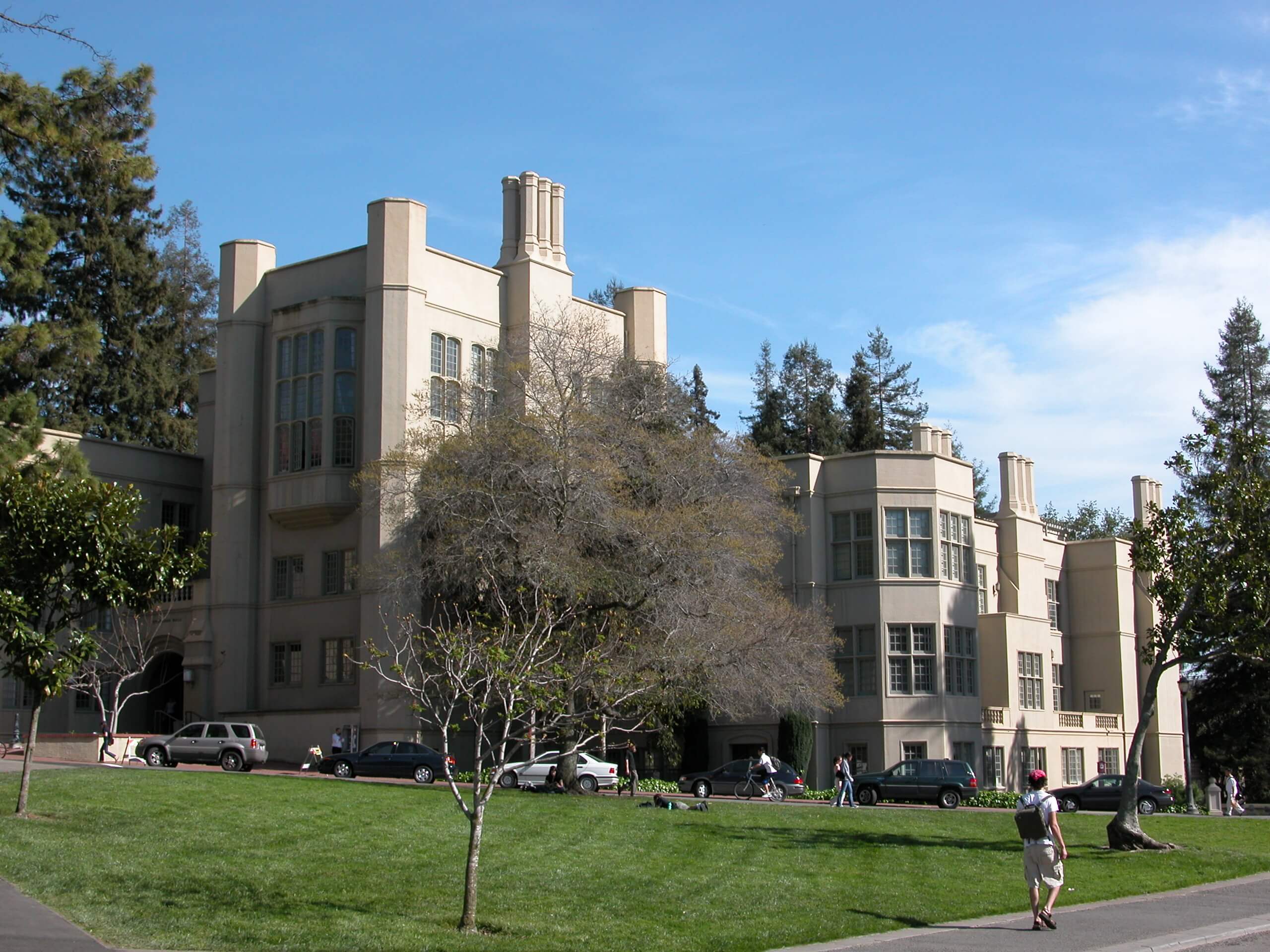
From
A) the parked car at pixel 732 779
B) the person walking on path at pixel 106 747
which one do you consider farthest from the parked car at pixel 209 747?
the parked car at pixel 732 779

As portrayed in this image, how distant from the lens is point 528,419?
3709 centimetres

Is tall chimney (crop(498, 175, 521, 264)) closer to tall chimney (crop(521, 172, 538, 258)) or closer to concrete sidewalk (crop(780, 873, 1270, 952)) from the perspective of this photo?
tall chimney (crop(521, 172, 538, 258))

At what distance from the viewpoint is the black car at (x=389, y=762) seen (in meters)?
38.5

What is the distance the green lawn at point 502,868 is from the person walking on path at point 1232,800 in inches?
661

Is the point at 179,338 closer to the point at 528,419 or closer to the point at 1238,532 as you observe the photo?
the point at 528,419

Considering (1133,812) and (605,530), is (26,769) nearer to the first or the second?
(605,530)

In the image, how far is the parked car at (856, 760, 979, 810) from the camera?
3878cm

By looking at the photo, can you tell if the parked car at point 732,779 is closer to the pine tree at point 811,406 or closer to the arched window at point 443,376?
the arched window at point 443,376

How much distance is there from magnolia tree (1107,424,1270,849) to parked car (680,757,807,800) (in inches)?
595

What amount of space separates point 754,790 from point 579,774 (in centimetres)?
558

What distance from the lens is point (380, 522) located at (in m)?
43.4

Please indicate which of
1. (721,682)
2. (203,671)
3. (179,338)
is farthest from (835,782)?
(179,338)

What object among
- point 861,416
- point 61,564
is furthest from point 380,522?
point 861,416

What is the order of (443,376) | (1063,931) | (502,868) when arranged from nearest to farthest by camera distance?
(1063,931) → (502,868) → (443,376)
